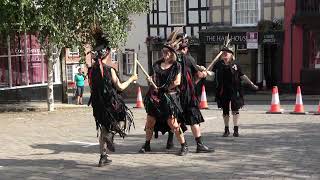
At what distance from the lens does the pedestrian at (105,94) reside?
26.5 ft

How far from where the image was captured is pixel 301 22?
87.7ft

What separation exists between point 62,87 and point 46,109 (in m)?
4.02

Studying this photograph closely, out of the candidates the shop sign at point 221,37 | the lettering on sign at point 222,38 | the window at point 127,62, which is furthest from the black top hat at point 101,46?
the window at point 127,62

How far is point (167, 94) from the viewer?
872 centimetres

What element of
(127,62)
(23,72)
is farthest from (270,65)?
(23,72)

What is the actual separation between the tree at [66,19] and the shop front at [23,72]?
2300 millimetres

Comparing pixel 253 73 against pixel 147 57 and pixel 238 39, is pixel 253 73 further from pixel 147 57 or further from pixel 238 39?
pixel 147 57

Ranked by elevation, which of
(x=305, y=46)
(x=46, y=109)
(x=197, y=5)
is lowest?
(x=46, y=109)

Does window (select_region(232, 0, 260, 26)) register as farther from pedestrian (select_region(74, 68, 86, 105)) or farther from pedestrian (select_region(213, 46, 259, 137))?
pedestrian (select_region(213, 46, 259, 137))

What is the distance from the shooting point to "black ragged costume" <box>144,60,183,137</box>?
28.4ft

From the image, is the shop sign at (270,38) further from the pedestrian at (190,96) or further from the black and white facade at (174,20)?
the pedestrian at (190,96)

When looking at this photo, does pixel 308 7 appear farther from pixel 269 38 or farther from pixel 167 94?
pixel 167 94

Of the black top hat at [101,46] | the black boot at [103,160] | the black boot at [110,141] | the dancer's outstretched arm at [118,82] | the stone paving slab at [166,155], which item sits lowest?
the stone paving slab at [166,155]

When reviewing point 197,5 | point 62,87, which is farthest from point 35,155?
point 197,5
